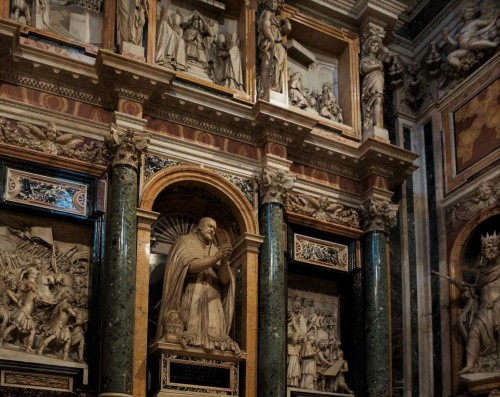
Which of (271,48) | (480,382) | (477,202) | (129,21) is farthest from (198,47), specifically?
(480,382)

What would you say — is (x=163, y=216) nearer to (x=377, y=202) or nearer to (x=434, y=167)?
(x=377, y=202)

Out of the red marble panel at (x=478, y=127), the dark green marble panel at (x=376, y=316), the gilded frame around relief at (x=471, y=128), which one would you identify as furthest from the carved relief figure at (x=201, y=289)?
the red marble panel at (x=478, y=127)

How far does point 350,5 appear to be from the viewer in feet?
49.2

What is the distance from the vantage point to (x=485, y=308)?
500 inches

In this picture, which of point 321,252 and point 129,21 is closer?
point 129,21

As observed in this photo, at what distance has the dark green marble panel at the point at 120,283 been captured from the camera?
1069 centimetres

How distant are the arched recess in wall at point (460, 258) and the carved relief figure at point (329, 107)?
2784mm

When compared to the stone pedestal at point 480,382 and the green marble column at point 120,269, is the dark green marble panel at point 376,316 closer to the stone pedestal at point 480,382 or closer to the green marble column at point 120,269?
the stone pedestal at point 480,382

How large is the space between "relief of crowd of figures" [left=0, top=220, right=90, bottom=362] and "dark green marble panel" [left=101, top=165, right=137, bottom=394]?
408mm

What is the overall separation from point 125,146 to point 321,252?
11.6 feet

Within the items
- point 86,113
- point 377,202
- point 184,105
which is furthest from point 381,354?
point 86,113

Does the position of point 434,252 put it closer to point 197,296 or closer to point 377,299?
point 377,299

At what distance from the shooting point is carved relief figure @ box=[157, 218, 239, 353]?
38.0 ft

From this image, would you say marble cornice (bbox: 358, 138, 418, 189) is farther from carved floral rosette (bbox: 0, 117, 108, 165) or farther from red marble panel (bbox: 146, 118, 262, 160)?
carved floral rosette (bbox: 0, 117, 108, 165)
